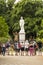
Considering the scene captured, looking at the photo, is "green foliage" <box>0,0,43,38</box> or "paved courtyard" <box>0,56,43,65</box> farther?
"green foliage" <box>0,0,43,38</box>

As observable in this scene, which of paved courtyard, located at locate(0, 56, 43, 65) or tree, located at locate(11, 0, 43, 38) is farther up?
paved courtyard, located at locate(0, 56, 43, 65)

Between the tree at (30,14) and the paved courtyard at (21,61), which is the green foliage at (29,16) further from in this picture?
the paved courtyard at (21,61)

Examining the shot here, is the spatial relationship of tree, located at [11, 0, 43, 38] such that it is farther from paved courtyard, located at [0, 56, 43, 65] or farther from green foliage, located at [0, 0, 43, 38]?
paved courtyard, located at [0, 56, 43, 65]

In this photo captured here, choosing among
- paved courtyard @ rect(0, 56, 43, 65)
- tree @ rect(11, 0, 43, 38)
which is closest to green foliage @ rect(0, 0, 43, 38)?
tree @ rect(11, 0, 43, 38)

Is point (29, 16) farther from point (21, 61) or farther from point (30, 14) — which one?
point (21, 61)

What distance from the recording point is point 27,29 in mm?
63281

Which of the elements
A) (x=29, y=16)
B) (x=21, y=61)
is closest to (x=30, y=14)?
(x=29, y=16)

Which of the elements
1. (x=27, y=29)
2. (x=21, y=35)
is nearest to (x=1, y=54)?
(x=21, y=35)

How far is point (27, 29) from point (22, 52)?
79.0ft

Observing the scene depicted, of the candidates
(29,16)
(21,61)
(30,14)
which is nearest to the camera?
(21,61)

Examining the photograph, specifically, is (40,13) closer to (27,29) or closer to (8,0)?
(27,29)

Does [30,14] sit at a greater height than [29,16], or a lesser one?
greater

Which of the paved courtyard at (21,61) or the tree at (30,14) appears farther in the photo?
the tree at (30,14)

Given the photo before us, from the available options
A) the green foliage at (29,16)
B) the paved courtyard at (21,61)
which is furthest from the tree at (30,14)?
the paved courtyard at (21,61)
